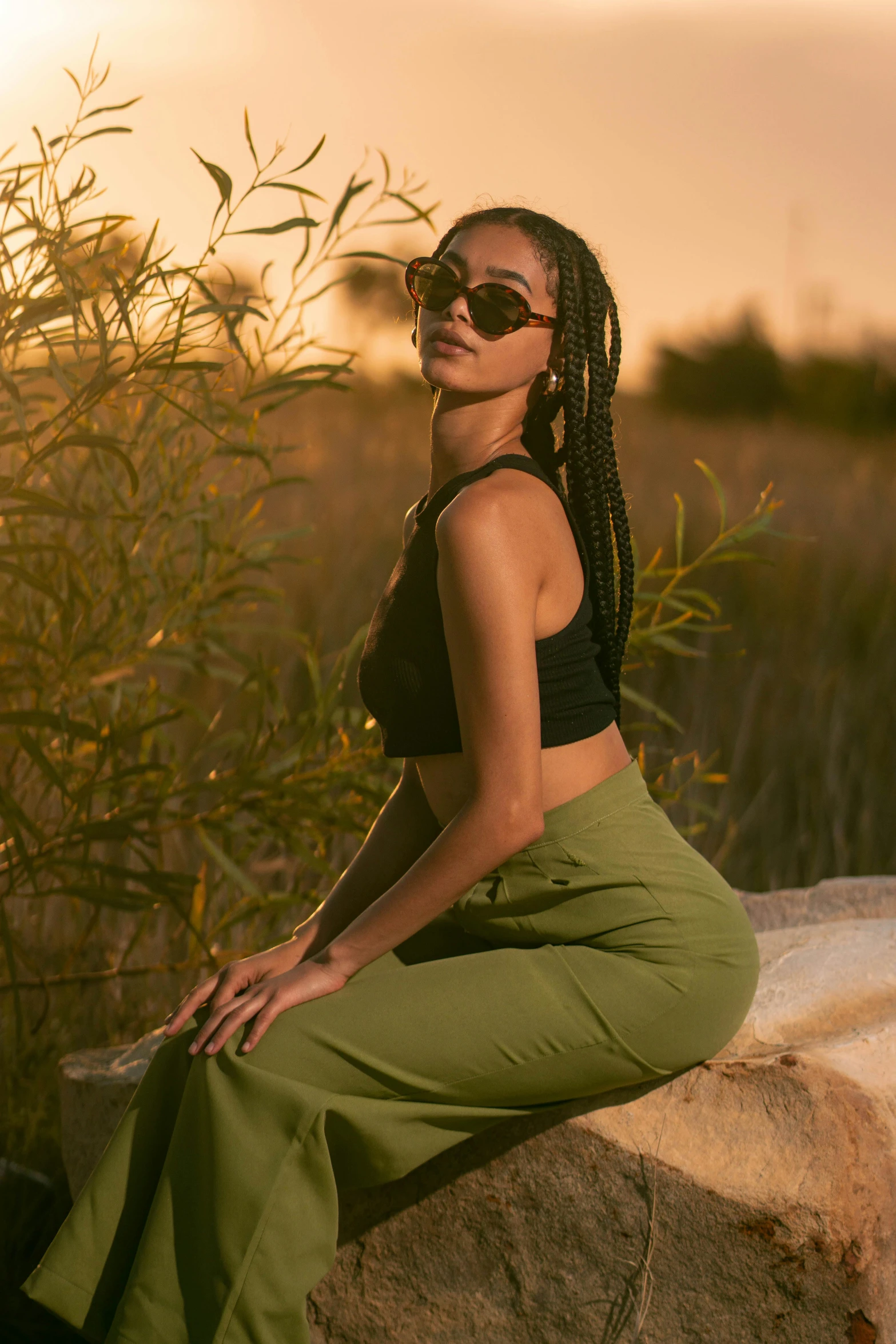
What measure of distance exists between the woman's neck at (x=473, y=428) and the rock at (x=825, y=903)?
1.41 meters

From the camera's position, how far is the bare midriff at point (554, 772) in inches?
68.6

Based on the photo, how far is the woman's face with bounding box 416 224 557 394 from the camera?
1.73 meters

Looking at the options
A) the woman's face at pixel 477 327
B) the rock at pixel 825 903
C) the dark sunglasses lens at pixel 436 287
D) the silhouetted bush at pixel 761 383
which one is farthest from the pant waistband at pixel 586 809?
the silhouetted bush at pixel 761 383

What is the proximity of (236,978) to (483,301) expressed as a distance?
1003 millimetres

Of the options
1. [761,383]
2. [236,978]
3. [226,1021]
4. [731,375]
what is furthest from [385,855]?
[731,375]

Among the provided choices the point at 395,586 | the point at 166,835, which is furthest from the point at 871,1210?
the point at 166,835

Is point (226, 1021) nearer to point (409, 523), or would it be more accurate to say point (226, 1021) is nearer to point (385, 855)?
point (385, 855)

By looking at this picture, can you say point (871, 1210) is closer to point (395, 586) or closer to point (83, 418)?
point (395, 586)

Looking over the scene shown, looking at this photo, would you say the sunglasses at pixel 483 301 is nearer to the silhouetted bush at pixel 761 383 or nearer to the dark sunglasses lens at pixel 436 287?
the dark sunglasses lens at pixel 436 287

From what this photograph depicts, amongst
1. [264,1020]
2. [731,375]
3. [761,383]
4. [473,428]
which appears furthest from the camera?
[731,375]

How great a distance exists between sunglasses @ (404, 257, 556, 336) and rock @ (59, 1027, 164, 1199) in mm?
1213

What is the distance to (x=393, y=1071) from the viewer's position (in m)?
1.57

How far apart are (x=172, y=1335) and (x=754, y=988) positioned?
92 cm

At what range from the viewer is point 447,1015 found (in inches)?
63.2
